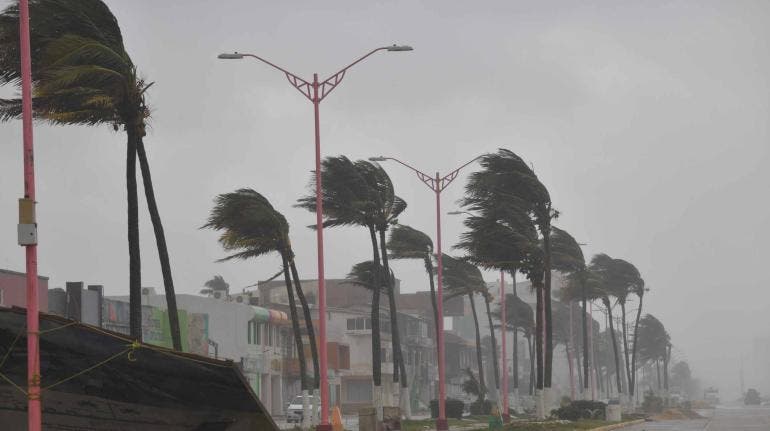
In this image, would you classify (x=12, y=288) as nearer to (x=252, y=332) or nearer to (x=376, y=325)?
(x=376, y=325)

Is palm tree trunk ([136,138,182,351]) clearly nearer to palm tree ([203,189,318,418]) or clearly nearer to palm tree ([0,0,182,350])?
palm tree ([0,0,182,350])

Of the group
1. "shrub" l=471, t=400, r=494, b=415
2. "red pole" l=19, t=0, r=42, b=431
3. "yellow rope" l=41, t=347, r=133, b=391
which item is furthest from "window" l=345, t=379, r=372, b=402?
"yellow rope" l=41, t=347, r=133, b=391

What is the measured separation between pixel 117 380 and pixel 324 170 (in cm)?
4354

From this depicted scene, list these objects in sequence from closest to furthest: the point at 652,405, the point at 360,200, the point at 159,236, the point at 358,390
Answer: the point at 159,236, the point at 360,200, the point at 652,405, the point at 358,390

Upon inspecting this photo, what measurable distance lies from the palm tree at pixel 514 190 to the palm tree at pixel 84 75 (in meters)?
30.6

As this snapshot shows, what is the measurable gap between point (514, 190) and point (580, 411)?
15.3m

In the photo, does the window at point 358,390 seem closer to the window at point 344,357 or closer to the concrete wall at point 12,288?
the window at point 344,357

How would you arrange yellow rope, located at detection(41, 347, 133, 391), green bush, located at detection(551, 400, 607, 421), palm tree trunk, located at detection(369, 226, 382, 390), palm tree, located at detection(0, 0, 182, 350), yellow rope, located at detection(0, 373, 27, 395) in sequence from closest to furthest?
yellow rope, located at detection(0, 373, 27, 395) → yellow rope, located at detection(41, 347, 133, 391) → palm tree, located at detection(0, 0, 182, 350) → palm tree trunk, located at detection(369, 226, 382, 390) → green bush, located at detection(551, 400, 607, 421)

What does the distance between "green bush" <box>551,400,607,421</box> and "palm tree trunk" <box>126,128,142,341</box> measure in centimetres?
3818

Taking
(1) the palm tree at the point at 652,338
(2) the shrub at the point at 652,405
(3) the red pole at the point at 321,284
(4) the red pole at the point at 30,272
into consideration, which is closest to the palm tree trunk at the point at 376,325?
(3) the red pole at the point at 321,284

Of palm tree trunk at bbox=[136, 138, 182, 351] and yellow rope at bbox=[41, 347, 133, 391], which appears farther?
palm tree trunk at bbox=[136, 138, 182, 351]

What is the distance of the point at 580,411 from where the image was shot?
70.6m

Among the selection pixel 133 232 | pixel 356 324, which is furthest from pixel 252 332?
pixel 133 232

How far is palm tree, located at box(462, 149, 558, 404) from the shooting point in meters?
62.6
